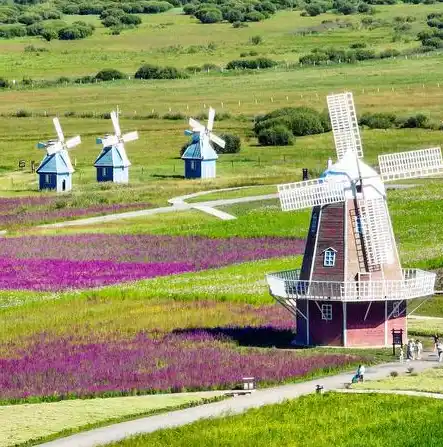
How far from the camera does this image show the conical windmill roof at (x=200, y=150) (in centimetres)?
12812

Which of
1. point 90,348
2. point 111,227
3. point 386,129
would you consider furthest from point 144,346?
point 386,129

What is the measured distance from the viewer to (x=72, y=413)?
54125 millimetres

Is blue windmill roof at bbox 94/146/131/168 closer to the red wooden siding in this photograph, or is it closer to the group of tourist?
the red wooden siding

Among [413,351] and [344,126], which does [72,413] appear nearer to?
[413,351]

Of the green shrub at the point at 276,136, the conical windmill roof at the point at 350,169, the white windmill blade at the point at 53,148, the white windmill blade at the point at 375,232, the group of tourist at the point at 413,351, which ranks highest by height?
the green shrub at the point at 276,136

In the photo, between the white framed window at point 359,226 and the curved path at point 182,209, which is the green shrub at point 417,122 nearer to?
the curved path at point 182,209

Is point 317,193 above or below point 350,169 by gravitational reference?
below

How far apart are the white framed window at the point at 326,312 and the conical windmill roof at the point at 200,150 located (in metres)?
63.1

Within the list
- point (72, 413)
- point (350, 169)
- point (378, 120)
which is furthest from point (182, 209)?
point (72, 413)

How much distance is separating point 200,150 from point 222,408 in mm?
73788

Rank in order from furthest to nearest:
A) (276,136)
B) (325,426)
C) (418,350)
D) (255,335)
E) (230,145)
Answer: (276,136)
(230,145)
(255,335)
(418,350)
(325,426)

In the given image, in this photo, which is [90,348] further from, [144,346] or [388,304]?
[388,304]

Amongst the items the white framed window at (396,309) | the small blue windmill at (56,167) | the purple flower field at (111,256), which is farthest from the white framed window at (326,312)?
the small blue windmill at (56,167)

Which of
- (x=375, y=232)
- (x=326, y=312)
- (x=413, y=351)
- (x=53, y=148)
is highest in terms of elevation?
(x=53, y=148)
